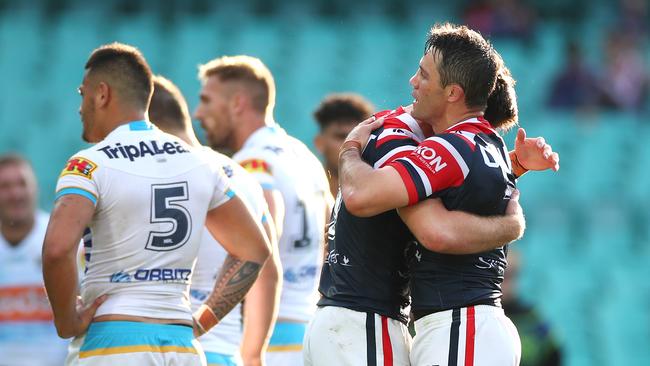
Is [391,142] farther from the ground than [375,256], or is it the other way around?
[391,142]

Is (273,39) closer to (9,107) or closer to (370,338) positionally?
(9,107)

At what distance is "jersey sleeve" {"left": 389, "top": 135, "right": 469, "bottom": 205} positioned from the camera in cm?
462

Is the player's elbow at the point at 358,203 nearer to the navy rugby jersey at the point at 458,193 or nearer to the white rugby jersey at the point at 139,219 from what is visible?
the navy rugby jersey at the point at 458,193

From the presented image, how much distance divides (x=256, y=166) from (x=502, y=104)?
2.14 meters

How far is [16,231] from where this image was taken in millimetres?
8938

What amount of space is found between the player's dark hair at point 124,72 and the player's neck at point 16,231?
3659 millimetres

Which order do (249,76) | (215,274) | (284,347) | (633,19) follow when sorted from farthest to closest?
(633,19) < (249,76) < (284,347) < (215,274)

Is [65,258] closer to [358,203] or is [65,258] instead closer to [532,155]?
[358,203]

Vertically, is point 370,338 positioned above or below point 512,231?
below

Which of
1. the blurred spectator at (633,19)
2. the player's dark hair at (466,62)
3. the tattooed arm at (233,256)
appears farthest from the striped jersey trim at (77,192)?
the blurred spectator at (633,19)

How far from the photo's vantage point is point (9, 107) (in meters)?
16.0

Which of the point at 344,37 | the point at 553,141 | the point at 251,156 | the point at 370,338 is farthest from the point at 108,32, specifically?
the point at 370,338

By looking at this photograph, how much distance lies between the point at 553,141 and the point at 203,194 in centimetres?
1041

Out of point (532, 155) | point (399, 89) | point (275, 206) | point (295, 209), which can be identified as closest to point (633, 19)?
point (399, 89)
